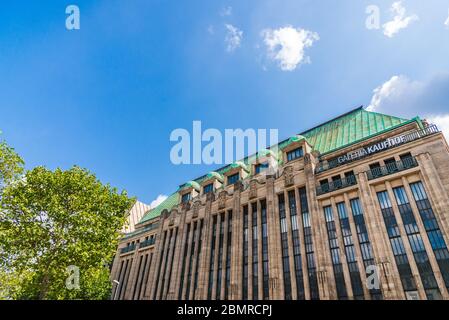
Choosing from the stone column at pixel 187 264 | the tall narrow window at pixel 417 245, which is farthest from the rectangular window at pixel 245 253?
the tall narrow window at pixel 417 245

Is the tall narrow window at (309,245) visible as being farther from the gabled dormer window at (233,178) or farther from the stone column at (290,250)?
the gabled dormer window at (233,178)

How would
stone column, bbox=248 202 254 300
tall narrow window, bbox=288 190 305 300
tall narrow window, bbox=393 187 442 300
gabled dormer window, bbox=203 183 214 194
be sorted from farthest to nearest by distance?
1. gabled dormer window, bbox=203 183 214 194
2. stone column, bbox=248 202 254 300
3. tall narrow window, bbox=288 190 305 300
4. tall narrow window, bbox=393 187 442 300

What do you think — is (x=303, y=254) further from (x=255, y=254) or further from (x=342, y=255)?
(x=255, y=254)

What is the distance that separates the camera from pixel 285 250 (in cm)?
3020

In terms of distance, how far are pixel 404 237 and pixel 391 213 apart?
255 centimetres

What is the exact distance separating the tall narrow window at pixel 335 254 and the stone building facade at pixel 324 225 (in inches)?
3.6

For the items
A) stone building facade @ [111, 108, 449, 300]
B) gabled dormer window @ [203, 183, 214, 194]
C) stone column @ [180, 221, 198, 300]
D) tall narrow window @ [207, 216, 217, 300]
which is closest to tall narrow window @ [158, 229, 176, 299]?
stone building facade @ [111, 108, 449, 300]

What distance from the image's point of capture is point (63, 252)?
23.7 m

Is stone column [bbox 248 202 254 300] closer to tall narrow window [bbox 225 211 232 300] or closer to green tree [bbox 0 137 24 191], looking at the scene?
tall narrow window [bbox 225 211 232 300]

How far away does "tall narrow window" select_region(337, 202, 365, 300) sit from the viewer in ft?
78.1

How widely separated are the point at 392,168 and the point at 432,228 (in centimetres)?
666

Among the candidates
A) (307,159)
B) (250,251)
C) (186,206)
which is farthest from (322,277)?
(186,206)

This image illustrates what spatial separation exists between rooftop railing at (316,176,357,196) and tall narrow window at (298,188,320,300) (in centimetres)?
213
